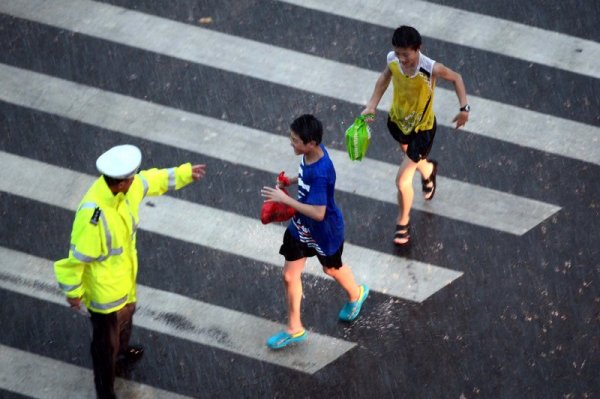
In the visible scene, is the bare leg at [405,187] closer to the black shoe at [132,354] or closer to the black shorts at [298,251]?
the black shorts at [298,251]

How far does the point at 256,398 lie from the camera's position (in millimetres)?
8539

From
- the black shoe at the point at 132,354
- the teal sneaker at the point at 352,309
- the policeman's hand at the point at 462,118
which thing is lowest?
the black shoe at the point at 132,354

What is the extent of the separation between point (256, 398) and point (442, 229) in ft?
7.60

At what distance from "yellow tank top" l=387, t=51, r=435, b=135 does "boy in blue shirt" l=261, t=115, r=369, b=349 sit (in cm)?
A: 94

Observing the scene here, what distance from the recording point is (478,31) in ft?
37.3

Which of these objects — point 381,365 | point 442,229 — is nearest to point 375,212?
point 442,229

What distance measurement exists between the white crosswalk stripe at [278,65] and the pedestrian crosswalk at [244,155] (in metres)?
0.01

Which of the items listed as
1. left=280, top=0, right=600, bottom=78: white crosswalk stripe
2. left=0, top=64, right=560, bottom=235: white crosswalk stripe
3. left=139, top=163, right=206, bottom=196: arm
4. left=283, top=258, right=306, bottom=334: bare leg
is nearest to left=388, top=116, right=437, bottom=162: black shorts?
left=0, top=64, right=560, bottom=235: white crosswalk stripe

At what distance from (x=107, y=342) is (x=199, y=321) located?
48.9 inches

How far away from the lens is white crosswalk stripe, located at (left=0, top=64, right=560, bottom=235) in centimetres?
989

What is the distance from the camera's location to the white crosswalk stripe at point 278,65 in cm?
1051

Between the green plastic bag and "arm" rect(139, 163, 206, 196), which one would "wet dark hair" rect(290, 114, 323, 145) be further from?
the green plastic bag

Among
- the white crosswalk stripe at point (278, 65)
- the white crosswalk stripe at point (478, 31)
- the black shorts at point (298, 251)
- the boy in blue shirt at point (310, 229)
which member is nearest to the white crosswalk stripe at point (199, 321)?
the boy in blue shirt at point (310, 229)

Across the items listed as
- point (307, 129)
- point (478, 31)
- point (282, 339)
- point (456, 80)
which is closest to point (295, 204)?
point (307, 129)
